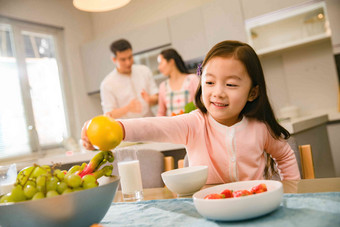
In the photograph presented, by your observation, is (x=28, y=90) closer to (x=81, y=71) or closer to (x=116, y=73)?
(x=81, y=71)

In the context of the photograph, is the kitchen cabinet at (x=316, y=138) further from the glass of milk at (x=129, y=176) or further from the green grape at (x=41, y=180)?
the green grape at (x=41, y=180)

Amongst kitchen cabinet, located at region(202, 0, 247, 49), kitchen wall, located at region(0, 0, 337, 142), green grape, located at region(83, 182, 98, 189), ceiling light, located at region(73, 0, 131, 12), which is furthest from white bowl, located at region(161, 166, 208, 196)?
kitchen cabinet, located at region(202, 0, 247, 49)

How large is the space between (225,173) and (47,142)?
3.50m

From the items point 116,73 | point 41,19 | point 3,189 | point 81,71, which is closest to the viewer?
point 3,189

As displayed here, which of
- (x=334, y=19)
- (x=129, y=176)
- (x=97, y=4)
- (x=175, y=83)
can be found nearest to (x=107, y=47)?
(x=175, y=83)

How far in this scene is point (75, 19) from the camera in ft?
15.8

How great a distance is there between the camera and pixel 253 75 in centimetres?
114

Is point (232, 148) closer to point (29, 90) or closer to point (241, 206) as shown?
point (241, 206)

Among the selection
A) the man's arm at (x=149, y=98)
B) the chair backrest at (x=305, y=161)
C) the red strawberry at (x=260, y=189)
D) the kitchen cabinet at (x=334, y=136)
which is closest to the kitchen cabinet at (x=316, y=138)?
the kitchen cabinet at (x=334, y=136)

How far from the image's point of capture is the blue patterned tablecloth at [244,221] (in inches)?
22.9

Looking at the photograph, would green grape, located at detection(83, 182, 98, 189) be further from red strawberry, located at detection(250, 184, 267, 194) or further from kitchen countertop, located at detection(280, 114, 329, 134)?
kitchen countertop, located at detection(280, 114, 329, 134)

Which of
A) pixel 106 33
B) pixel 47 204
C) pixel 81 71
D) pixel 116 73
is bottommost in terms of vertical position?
pixel 47 204

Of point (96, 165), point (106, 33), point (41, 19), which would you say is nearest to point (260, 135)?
point (96, 165)

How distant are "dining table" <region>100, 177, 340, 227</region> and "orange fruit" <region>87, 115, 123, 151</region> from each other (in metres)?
0.17
